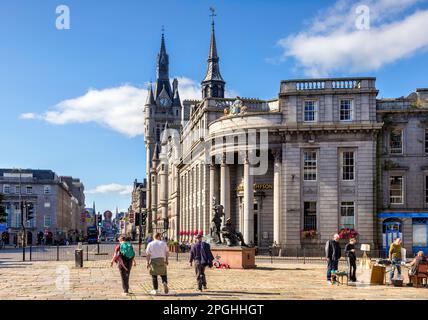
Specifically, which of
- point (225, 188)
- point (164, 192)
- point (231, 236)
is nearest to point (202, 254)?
point (231, 236)

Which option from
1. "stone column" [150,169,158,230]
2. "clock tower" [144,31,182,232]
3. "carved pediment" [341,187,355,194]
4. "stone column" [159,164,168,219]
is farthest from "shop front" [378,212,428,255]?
"clock tower" [144,31,182,232]

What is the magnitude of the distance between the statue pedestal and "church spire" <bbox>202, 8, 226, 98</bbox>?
4830 centimetres

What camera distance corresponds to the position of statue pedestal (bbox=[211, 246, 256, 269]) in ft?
102

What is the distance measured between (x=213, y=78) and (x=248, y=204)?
33.0 metres

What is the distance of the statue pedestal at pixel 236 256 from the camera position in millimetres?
30953

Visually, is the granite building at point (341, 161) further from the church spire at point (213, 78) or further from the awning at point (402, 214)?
the church spire at point (213, 78)

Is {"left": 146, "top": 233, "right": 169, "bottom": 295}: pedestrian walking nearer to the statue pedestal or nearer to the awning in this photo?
the statue pedestal

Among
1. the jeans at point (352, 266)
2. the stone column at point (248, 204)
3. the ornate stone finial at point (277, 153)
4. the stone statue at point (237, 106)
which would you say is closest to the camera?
the jeans at point (352, 266)

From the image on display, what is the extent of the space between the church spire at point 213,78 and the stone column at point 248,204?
2954cm

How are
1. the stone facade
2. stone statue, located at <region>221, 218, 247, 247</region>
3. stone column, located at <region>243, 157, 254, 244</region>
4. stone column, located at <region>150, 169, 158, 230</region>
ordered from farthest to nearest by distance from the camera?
stone column, located at <region>150, 169, 158, 230</region> < stone column, located at <region>243, 157, 254, 244</region> < the stone facade < stone statue, located at <region>221, 218, 247, 247</region>

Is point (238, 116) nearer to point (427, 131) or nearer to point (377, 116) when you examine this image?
point (377, 116)

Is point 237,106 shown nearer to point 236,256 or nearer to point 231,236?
point 231,236

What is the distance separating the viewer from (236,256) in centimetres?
3108

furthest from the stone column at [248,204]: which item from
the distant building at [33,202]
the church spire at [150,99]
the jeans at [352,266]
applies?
the church spire at [150,99]
